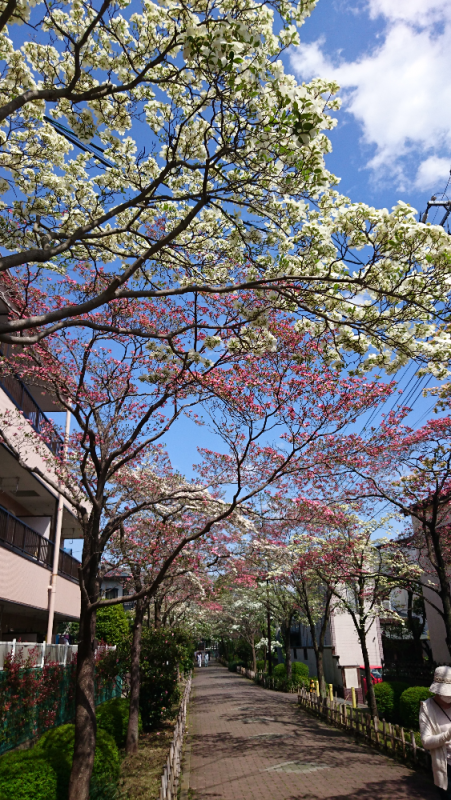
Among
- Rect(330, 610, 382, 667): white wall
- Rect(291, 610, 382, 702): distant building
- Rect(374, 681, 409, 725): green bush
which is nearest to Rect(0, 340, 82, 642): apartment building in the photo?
Rect(374, 681, 409, 725): green bush

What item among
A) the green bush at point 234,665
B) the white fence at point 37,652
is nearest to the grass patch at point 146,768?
the white fence at point 37,652

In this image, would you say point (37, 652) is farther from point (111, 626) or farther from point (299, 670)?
point (299, 670)

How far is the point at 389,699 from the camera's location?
59.3 feet

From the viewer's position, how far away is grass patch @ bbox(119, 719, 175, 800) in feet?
32.5

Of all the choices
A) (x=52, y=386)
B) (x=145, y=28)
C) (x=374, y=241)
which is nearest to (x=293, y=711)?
(x=52, y=386)

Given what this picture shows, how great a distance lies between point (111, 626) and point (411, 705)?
47.9 ft

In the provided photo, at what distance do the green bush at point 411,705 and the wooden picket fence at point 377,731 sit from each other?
659 millimetres

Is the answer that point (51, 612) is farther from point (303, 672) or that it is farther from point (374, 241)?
point (303, 672)

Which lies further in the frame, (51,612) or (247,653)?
(247,653)

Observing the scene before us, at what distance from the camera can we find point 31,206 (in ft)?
21.7

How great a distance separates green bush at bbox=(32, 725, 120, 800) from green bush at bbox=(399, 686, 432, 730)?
29.9 feet

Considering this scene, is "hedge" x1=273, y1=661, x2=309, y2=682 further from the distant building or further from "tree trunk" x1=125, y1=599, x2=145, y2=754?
"tree trunk" x1=125, y1=599, x2=145, y2=754

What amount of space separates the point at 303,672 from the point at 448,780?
3289 cm

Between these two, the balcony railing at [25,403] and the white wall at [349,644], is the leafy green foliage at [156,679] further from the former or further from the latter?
the white wall at [349,644]
